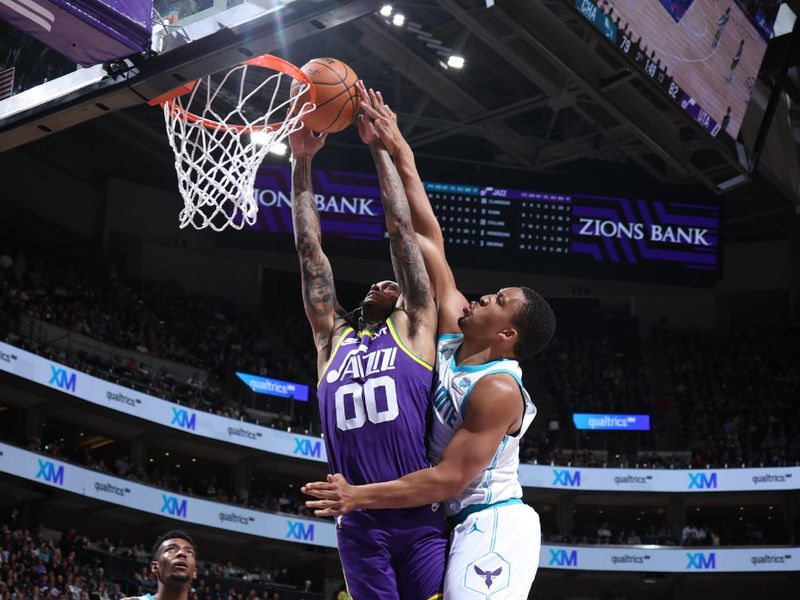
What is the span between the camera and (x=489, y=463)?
4.03 metres

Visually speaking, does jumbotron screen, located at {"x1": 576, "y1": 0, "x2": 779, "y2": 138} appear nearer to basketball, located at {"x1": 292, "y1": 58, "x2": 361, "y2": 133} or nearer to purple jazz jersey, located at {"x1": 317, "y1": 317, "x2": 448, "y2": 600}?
basketball, located at {"x1": 292, "y1": 58, "x2": 361, "y2": 133}

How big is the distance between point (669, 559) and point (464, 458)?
902 inches

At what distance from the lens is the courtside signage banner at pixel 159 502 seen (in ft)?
64.8

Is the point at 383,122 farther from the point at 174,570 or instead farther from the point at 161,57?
the point at 174,570

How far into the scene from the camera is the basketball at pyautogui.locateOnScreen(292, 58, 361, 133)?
5.50 meters

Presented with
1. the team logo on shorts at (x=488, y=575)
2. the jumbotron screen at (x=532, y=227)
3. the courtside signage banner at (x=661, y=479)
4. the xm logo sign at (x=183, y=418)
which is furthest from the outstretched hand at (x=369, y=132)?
the courtside signage banner at (x=661, y=479)

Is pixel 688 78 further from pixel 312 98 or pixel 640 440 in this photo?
pixel 640 440

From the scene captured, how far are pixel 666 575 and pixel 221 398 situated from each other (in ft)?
37.3

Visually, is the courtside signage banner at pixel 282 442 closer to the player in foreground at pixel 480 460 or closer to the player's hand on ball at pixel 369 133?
the player's hand on ball at pixel 369 133

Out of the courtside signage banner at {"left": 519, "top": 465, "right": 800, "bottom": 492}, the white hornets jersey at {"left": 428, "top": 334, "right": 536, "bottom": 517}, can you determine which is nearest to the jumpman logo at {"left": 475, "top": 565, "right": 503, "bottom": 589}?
the white hornets jersey at {"left": 428, "top": 334, "right": 536, "bottom": 517}

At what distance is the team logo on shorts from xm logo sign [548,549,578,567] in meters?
21.7

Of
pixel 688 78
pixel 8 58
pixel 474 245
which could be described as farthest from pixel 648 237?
pixel 8 58

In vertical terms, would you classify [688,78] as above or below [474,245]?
below

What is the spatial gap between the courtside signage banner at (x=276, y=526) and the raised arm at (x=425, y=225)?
53.5ft
